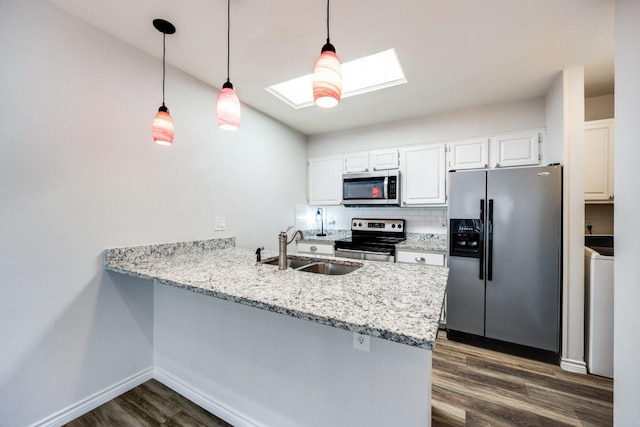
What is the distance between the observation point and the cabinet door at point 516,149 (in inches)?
99.6

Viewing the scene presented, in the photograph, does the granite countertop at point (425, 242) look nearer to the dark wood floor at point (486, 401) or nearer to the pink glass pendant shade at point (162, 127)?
the dark wood floor at point (486, 401)

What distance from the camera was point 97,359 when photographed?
1.67 meters

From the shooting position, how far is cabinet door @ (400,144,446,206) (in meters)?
2.90

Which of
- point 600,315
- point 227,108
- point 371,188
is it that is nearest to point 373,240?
point 371,188

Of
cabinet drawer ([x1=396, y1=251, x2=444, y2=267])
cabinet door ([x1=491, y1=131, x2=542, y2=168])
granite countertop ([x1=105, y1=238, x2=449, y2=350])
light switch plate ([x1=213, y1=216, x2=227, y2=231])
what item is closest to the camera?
granite countertop ([x1=105, y1=238, x2=449, y2=350])

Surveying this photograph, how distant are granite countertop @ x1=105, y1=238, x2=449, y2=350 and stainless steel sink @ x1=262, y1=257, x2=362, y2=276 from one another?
58 mm

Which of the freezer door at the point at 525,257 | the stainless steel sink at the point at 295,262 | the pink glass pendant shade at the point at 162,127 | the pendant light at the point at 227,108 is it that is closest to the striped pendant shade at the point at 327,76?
the pendant light at the point at 227,108

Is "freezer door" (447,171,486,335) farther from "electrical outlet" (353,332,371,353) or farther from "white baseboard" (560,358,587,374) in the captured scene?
"electrical outlet" (353,332,371,353)

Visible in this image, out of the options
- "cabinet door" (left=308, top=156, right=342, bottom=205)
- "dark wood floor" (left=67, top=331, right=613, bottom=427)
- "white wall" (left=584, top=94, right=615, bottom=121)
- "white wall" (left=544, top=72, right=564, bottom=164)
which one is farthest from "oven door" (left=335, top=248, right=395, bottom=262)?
"white wall" (left=584, top=94, right=615, bottom=121)

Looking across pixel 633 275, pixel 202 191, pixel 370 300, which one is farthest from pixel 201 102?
pixel 633 275

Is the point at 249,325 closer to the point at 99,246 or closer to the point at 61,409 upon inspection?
the point at 99,246

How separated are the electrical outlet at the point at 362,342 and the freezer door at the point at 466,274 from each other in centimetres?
182

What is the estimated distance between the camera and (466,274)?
2.47m

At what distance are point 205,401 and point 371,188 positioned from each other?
8.53 feet
